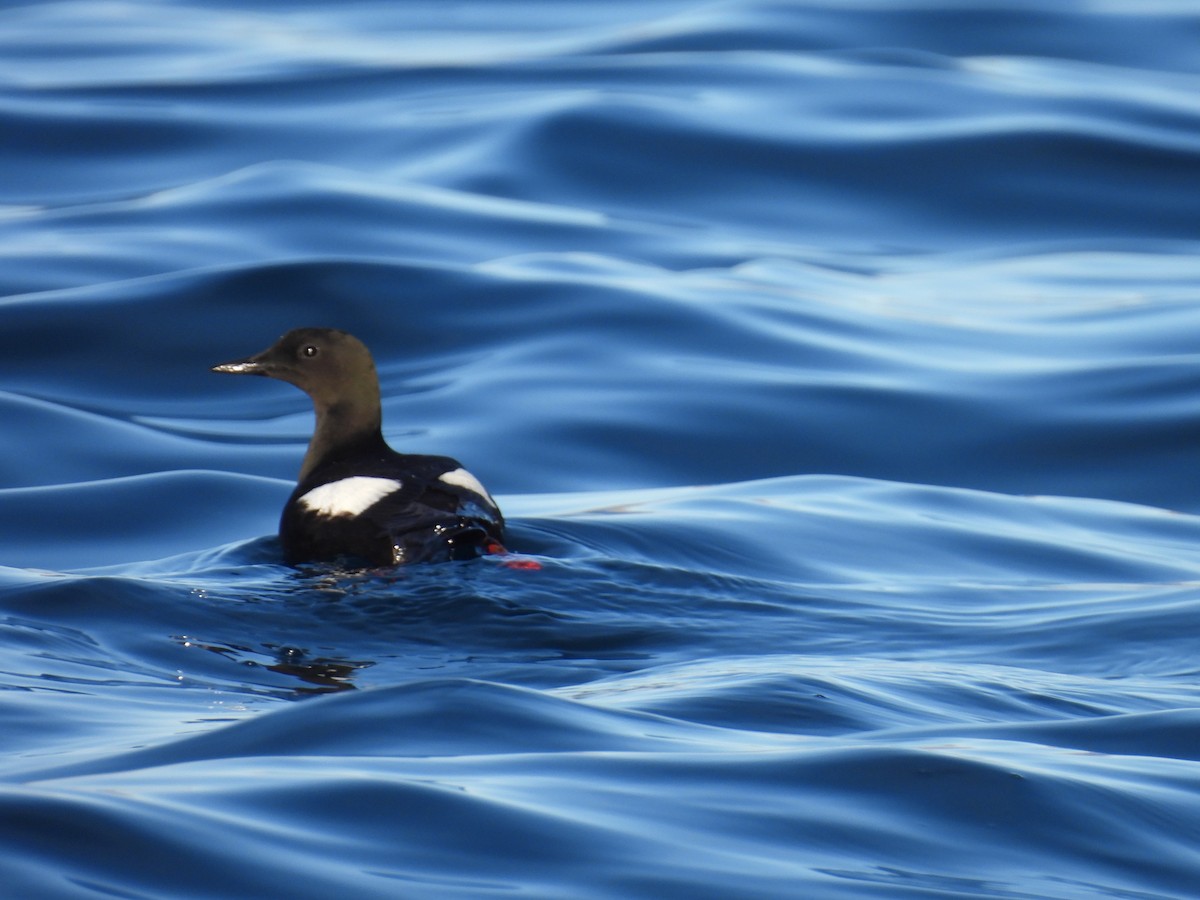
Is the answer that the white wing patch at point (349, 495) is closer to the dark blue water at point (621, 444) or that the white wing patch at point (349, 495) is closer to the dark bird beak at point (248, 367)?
the dark blue water at point (621, 444)

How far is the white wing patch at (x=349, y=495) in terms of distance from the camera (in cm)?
663

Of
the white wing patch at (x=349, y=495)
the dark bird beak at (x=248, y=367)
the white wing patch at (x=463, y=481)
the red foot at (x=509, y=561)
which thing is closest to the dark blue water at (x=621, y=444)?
the red foot at (x=509, y=561)

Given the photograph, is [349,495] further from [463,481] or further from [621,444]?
[621,444]

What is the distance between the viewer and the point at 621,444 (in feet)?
30.5

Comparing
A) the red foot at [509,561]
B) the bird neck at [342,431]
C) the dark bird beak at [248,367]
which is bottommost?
the red foot at [509,561]

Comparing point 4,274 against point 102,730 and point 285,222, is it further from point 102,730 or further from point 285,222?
point 102,730

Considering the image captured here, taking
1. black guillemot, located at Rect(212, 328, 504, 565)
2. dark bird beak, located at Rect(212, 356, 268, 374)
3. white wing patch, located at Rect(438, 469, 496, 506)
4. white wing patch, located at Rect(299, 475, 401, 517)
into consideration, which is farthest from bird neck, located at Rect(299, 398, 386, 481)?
white wing patch, located at Rect(438, 469, 496, 506)

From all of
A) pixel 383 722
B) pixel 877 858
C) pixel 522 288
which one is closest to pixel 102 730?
pixel 383 722

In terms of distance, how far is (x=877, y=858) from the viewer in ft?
12.0

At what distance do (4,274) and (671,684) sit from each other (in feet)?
24.9

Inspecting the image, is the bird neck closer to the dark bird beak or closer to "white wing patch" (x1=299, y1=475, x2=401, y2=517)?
the dark bird beak

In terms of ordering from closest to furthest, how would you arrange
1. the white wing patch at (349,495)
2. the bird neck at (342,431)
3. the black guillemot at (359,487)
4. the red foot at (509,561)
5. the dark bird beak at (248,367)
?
the red foot at (509,561)
the black guillemot at (359,487)
the white wing patch at (349,495)
the bird neck at (342,431)
the dark bird beak at (248,367)

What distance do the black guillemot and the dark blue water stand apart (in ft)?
0.51

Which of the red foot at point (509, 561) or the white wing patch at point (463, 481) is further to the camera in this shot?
the white wing patch at point (463, 481)
